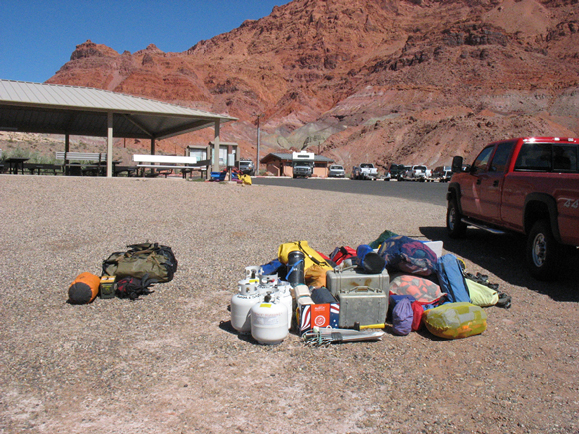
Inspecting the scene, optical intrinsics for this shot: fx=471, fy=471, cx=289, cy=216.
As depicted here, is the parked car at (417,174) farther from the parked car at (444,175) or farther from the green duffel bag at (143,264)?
the green duffel bag at (143,264)

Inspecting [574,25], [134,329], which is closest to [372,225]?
[134,329]

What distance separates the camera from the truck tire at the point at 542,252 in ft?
19.7

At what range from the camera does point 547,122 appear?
7494 centimetres

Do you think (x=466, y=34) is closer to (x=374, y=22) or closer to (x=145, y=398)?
(x=374, y=22)

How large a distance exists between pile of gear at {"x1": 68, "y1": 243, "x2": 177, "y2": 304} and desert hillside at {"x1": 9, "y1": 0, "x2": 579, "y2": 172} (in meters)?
67.9

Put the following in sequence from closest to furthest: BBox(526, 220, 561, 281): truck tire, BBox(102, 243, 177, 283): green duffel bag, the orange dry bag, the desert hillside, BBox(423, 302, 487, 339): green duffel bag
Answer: BBox(423, 302, 487, 339): green duffel bag → the orange dry bag → BBox(102, 243, 177, 283): green duffel bag → BBox(526, 220, 561, 281): truck tire → the desert hillside

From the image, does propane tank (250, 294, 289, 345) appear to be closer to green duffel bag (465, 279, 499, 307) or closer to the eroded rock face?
green duffel bag (465, 279, 499, 307)

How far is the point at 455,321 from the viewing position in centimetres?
447

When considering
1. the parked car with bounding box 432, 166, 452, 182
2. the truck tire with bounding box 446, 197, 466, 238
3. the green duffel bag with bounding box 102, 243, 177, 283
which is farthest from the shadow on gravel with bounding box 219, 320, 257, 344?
the parked car with bounding box 432, 166, 452, 182

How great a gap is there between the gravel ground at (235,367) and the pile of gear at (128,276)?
0.11m

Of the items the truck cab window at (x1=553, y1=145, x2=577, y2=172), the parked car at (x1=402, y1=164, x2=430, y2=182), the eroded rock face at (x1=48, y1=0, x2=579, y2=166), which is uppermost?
the eroded rock face at (x1=48, y1=0, x2=579, y2=166)

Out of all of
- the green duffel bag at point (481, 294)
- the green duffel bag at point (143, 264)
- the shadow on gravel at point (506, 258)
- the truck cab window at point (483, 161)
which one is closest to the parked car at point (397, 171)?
the shadow on gravel at point (506, 258)

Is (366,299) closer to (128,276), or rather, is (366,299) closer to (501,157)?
(128,276)

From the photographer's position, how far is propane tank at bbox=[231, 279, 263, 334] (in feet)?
14.4
